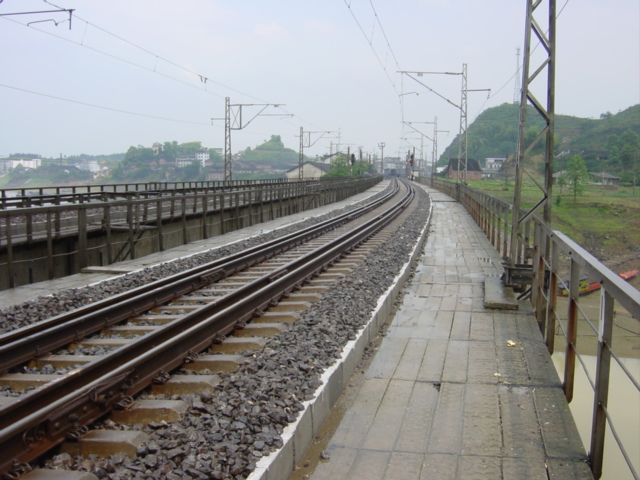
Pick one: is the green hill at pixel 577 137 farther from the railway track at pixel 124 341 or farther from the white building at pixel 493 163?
the railway track at pixel 124 341

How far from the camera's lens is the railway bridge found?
3617 mm

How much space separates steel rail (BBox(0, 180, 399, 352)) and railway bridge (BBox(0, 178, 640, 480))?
8cm

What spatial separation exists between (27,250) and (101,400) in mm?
9324

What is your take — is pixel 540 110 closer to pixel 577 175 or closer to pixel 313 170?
pixel 577 175

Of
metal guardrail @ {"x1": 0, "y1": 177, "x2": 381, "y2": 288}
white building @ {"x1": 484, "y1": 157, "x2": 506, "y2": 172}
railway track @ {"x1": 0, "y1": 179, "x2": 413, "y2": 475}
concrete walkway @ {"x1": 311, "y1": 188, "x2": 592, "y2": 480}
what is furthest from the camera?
white building @ {"x1": 484, "y1": 157, "x2": 506, "y2": 172}

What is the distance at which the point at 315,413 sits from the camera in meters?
4.46

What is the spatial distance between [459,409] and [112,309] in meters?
4.35

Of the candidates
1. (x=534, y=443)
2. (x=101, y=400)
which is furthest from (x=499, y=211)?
(x=101, y=400)

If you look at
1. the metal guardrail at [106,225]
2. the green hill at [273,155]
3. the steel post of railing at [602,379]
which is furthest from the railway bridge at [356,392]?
the green hill at [273,155]

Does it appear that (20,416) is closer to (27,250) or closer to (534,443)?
(534,443)

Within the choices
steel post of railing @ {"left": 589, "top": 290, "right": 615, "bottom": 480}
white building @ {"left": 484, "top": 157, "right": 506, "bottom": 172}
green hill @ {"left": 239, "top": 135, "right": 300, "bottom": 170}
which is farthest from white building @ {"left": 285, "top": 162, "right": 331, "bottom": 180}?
steel post of railing @ {"left": 589, "top": 290, "right": 615, "bottom": 480}

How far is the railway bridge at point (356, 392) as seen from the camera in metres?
3.62

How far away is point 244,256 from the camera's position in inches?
488

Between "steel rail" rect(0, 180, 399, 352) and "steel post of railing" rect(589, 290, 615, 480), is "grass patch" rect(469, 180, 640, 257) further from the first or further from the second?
"steel post of railing" rect(589, 290, 615, 480)
